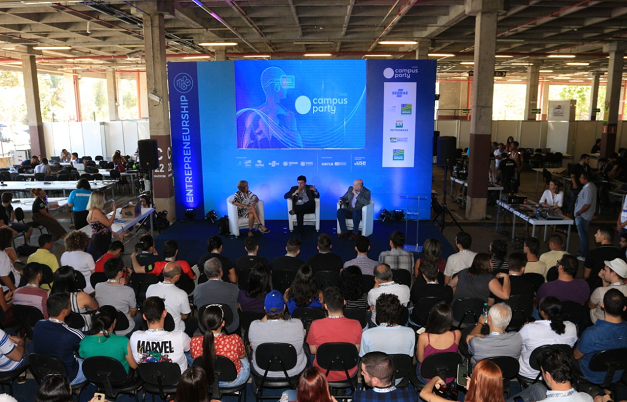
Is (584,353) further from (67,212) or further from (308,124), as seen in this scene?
(67,212)

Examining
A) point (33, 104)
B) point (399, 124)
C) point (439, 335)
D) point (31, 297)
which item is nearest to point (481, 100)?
point (399, 124)

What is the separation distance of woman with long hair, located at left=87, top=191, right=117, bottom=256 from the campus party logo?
13.0 ft

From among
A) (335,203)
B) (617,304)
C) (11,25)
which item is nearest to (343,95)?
(335,203)

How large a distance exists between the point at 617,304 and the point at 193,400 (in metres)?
3.16

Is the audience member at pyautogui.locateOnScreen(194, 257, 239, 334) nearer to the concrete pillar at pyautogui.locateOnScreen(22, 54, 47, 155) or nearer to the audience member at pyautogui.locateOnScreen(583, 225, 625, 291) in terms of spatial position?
the audience member at pyautogui.locateOnScreen(583, 225, 625, 291)

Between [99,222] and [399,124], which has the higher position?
[399,124]

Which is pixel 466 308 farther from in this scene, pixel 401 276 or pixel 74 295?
pixel 74 295

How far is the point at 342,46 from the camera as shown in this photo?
19328 mm

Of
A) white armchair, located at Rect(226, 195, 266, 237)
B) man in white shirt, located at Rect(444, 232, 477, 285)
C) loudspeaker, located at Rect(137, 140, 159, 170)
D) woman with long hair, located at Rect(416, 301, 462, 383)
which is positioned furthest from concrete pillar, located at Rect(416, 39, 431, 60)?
woman with long hair, located at Rect(416, 301, 462, 383)

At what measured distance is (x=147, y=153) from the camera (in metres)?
9.34

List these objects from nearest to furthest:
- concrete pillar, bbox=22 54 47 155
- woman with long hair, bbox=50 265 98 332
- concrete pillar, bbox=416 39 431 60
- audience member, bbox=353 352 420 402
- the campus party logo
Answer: audience member, bbox=353 352 420 402 → woman with long hair, bbox=50 265 98 332 → the campus party logo → concrete pillar, bbox=416 39 431 60 → concrete pillar, bbox=22 54 47 155

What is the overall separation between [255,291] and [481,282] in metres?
2.23

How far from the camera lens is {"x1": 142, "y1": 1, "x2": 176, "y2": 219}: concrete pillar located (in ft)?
33.5

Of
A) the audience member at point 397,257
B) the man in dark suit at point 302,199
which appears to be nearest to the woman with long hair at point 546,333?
the audience member at point 397,257
